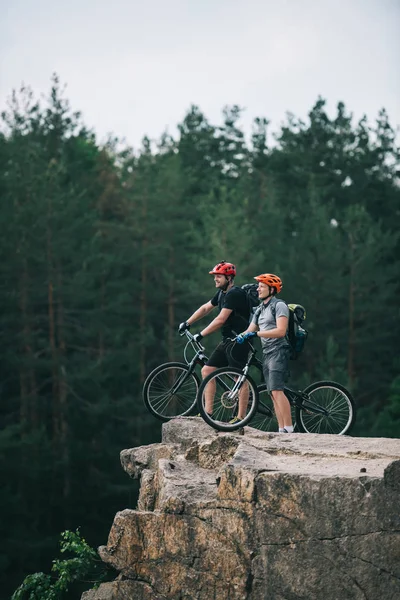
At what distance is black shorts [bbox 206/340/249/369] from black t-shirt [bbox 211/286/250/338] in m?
0.14

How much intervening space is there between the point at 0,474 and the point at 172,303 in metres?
9.60

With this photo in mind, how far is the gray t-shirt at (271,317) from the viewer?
8.60m

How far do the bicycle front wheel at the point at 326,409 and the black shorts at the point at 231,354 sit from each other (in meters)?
0.77

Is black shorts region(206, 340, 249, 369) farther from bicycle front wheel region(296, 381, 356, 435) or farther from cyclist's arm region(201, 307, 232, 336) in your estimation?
bicycle front wheel region(296, 381, 356, 435)

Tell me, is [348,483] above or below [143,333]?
below

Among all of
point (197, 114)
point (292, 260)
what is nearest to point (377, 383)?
point (292, 260)

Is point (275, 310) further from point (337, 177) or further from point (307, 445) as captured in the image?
point (337, 177)

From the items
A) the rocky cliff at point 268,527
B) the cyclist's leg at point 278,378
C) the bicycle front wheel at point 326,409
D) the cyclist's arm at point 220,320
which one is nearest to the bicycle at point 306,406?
the bicycle front wheel at point 326,409

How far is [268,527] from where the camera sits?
6.91 m

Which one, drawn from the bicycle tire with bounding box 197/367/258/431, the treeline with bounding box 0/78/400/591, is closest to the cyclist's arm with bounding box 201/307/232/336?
the bicycle tire with bounding box 197/367/258/431

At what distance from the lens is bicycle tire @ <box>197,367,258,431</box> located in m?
8.46

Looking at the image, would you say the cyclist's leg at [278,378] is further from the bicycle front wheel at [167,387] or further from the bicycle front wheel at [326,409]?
the bicycle front wheel at [167,387]

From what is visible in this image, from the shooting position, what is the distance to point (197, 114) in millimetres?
44031

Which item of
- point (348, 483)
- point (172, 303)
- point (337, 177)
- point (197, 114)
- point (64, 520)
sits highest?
point (197, 114)
